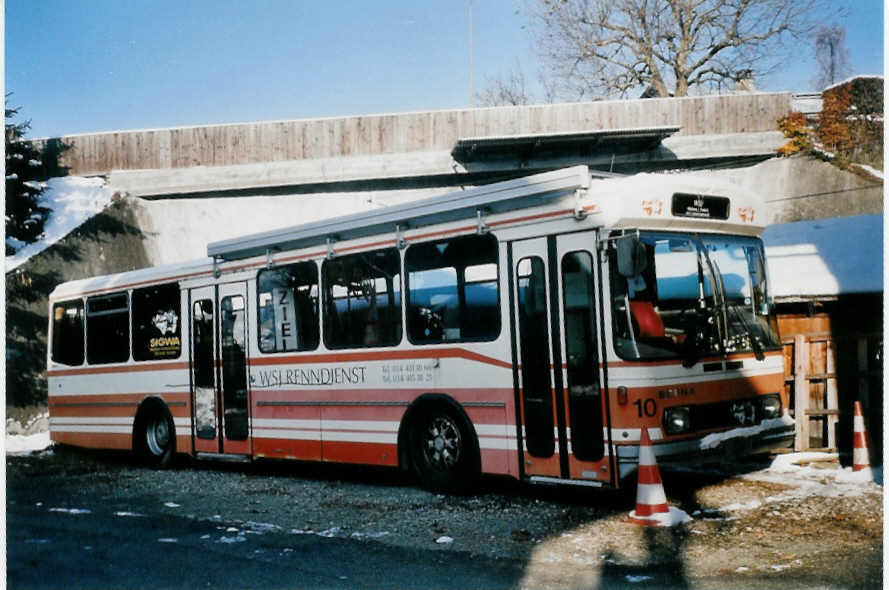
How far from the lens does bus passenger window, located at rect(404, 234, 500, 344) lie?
919cm

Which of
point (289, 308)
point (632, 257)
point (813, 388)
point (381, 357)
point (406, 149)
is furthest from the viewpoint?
point (406, 149)

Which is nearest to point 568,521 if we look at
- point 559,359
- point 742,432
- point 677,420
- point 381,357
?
point 677,420

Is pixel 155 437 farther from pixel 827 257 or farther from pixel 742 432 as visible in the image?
pixel 827 257

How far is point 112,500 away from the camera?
33.9 feet

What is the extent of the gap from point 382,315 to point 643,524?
12.5 ft

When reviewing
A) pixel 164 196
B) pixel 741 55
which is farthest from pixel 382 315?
pixel 741 55

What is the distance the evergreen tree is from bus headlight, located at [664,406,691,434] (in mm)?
15369

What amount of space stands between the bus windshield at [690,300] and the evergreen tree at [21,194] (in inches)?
584

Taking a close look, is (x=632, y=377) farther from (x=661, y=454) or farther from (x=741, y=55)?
(x=741, y=55)

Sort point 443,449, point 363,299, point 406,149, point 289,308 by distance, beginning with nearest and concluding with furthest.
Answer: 1. point 443,449
2. point 363,299
3. point 289,308
4. point 406,149

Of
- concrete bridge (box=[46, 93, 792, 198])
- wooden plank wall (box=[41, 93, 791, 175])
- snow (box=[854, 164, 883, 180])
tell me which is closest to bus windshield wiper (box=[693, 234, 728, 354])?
snow (box=[854, 164, 883, 180])

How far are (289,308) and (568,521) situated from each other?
4.79 m

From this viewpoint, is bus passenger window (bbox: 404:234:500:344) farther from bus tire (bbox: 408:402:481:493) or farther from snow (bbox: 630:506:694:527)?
snow (bbox: 630:506:694:527)

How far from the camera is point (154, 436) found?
45.2ft
